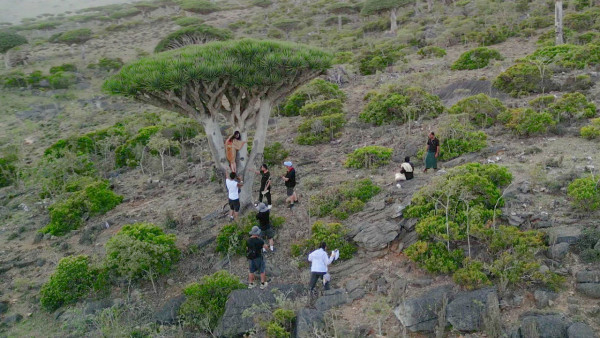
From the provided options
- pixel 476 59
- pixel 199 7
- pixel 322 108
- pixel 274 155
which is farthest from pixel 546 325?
pixel 199 7

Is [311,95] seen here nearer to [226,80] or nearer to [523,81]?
[523,81]

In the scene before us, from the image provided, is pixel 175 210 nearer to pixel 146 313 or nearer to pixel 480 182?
pixel 146 313

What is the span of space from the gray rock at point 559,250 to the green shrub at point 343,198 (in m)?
3.83

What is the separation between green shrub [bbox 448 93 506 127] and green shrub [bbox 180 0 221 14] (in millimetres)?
44637

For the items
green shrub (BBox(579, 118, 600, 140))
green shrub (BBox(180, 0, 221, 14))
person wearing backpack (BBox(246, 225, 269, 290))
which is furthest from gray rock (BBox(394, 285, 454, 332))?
green shrub (BBox(180, 0, 221, 14))

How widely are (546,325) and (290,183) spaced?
6.04 meters

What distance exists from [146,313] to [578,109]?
39.7ft

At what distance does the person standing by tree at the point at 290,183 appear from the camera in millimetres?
10742

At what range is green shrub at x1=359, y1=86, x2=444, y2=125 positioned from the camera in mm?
15023

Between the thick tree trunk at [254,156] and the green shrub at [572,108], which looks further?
the green shrub at [572,108]

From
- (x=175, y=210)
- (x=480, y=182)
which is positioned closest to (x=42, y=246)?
(x=175, y=210)

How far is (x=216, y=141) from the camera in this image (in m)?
11.4

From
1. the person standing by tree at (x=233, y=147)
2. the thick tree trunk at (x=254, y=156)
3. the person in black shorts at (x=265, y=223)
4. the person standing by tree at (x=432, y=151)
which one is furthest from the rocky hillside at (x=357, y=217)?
the person standing by tree at (x=233, y=147)

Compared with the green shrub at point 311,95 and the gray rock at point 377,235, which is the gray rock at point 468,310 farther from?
the green shrub at point 311,95
